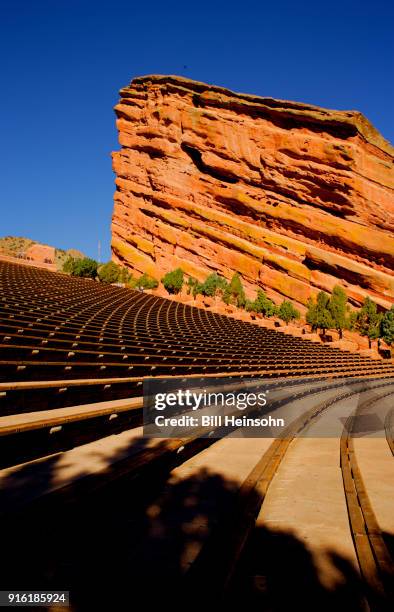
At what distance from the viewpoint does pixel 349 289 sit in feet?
182

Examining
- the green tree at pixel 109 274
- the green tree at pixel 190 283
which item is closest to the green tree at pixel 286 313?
the green tree at pixel 190 283

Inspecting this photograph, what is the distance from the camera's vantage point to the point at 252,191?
6384 cm

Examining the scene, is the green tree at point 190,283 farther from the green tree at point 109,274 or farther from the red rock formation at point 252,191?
the green tree at point 109,274

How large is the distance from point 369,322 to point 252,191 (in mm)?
29449

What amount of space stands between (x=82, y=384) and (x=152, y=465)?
196 cm

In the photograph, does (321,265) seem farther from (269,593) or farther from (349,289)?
(269,593)

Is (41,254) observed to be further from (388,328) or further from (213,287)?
(388,328)

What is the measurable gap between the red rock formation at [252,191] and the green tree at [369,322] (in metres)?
7.38

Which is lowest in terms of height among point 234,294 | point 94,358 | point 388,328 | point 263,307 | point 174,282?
point 94,358

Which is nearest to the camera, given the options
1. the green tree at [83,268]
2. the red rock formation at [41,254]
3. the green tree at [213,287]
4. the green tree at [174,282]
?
the green tree at [174,282]

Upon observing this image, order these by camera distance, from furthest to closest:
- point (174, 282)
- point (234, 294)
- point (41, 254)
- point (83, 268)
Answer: point (41, 254) < point (83, 268) < point (234, 294) < point (174, 282)

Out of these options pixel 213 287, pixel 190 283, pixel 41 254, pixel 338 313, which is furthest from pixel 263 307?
pixel 41 254

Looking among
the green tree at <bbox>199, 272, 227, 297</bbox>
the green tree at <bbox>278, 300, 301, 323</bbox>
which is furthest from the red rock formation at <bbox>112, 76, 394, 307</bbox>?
the green tree at <bbox>278, 300, 301, 323</bbox>

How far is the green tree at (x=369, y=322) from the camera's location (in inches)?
1775
